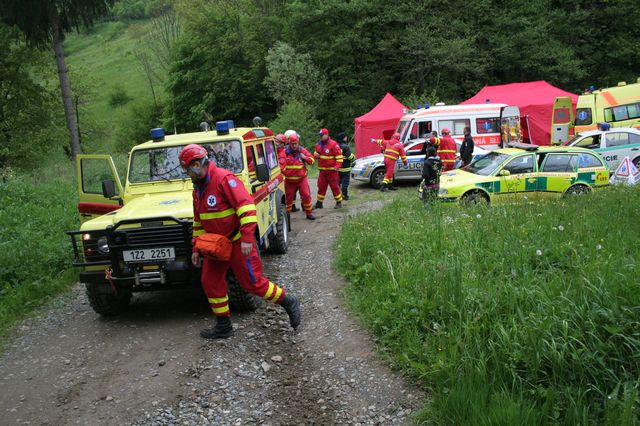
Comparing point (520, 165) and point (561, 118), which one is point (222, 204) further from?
point (561, 118)

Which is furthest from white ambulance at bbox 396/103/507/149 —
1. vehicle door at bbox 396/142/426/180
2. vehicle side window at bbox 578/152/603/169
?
vehicle side window at bbox 578/152/603/169

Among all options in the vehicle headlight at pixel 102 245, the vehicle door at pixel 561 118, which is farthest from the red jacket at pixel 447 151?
the vehicle headlight at pixel 102 245

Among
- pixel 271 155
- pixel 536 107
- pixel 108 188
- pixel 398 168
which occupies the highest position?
pixel 536 107

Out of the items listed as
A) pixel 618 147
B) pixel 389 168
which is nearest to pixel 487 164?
pixel 389 168

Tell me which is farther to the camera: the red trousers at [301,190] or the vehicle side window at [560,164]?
the red trousers at [301,190]

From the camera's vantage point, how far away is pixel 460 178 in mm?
10523

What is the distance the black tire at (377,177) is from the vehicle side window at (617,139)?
6617mm

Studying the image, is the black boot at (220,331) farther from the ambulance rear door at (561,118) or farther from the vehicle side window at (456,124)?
the ambulance rear door at (561,118)

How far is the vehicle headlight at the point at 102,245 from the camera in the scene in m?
5.52

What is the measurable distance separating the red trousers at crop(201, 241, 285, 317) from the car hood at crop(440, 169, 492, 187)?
629cm

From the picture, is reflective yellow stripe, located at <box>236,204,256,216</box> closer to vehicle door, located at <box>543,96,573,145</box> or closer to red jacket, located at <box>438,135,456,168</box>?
red jacket, located at <box>438,135,456,168</box>

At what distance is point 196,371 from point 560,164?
886cm

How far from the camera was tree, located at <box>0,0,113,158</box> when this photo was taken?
15.0 m

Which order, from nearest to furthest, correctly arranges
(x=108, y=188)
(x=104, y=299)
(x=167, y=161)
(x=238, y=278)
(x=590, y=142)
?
(x=238, y=278) → (x=104, y=299) → (x=108, y=188) → (x=167, y=161) → (x=590, y=142)
